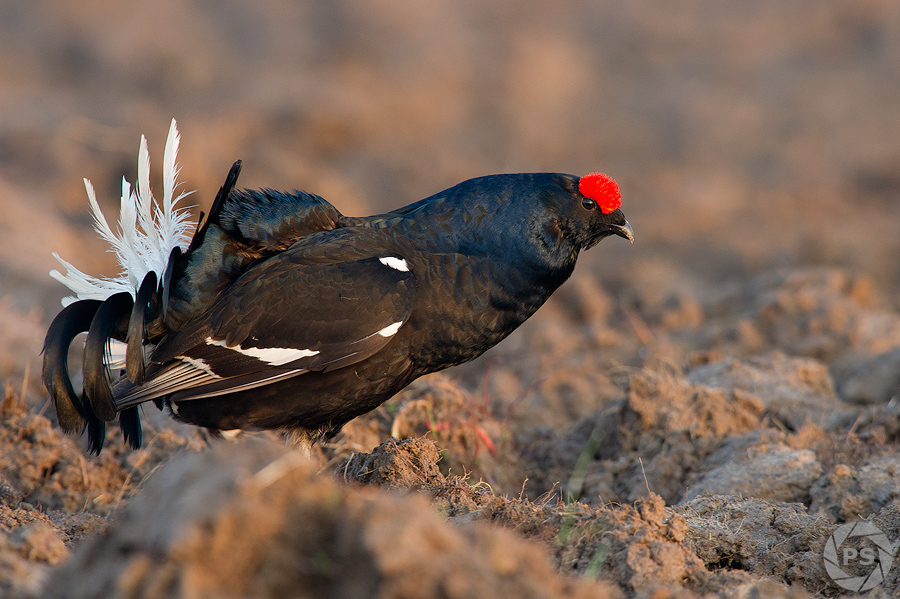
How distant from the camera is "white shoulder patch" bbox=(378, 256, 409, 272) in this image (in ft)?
13.2

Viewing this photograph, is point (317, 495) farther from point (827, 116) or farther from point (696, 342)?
point (827, 116)

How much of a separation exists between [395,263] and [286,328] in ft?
2.06

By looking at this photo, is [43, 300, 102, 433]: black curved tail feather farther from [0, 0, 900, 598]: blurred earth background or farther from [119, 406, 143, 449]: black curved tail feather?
[0, 0, 900, 598]: blurred earth background

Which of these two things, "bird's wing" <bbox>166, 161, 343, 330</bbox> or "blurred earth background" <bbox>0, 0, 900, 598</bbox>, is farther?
"bird's wing" <bbox>166, 161, 343, 330</bbox>

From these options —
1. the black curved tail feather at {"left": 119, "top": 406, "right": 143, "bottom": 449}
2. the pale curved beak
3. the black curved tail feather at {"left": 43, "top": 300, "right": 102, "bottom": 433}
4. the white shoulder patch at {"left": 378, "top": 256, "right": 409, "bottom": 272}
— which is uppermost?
the pale curved beak

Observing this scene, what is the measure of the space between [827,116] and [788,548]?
13292 millimetres

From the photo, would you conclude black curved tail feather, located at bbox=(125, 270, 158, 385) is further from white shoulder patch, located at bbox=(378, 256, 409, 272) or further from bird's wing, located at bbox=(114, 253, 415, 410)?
white shoulder patch, located at bbox=(378, 256, 409, 272)

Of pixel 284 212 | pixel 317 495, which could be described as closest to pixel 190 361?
pixel 284 212

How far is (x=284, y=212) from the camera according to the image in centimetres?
441

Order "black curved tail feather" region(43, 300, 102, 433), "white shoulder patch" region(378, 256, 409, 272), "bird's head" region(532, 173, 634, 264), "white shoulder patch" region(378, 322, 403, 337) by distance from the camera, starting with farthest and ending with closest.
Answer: "bird's head" region(532, 173, 634, 264) → "black curved tail feather" region(43, 300, 102, 433) → "white shoulder patch" region(378, 256, 409, 272) → "white shoulder patch" region(378, 322, 403, 337)

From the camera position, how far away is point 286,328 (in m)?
3.99

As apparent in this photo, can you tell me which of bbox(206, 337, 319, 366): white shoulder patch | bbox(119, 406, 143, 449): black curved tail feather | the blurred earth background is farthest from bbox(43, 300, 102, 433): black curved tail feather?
bbox(206, 337, 319, 366): white shoulder patch

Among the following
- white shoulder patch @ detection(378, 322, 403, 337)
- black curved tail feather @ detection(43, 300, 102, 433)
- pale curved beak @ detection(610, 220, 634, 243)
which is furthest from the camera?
pale curved beak @ detection(610, 220, 634, 243)

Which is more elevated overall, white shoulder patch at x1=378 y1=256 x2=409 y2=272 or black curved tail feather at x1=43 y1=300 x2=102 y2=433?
white shoulder patch at x1=378 y1=256 x2=409 y2=272
